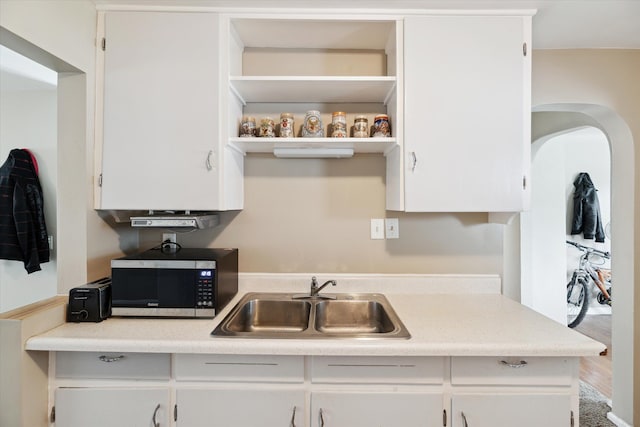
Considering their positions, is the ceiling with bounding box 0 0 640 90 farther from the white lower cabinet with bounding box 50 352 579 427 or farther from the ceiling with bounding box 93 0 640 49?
the white lower cabinet with bounding box 50 352 579 427

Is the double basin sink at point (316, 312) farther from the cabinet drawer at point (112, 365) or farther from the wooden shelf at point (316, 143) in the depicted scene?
the wooden shelf at point (316, 143)

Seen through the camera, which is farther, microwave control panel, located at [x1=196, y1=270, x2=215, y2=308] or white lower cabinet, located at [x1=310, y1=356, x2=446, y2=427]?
microwave control panel, located at [x1=196, y1=270, x2=215, y2=308]

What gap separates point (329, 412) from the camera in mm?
1144

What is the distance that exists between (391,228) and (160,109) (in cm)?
130

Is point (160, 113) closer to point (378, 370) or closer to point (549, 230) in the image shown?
point (378, 370)

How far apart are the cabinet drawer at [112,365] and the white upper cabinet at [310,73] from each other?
956 mm

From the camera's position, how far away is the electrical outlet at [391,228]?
1.77 meters

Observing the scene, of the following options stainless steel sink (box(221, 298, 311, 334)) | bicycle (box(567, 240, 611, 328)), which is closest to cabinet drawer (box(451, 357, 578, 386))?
stainless steel sink (box(221, 298, 311, 334))

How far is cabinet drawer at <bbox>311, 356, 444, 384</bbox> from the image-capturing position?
1.15m

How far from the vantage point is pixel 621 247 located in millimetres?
1881

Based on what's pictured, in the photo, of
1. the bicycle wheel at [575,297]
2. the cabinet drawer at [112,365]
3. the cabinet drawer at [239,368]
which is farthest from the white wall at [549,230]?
the cabinet drawer at [112,365]

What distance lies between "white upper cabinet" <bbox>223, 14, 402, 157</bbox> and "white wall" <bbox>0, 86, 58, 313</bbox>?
2.02 metres

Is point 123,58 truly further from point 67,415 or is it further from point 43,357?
point 67,415

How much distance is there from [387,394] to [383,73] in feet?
5.10
